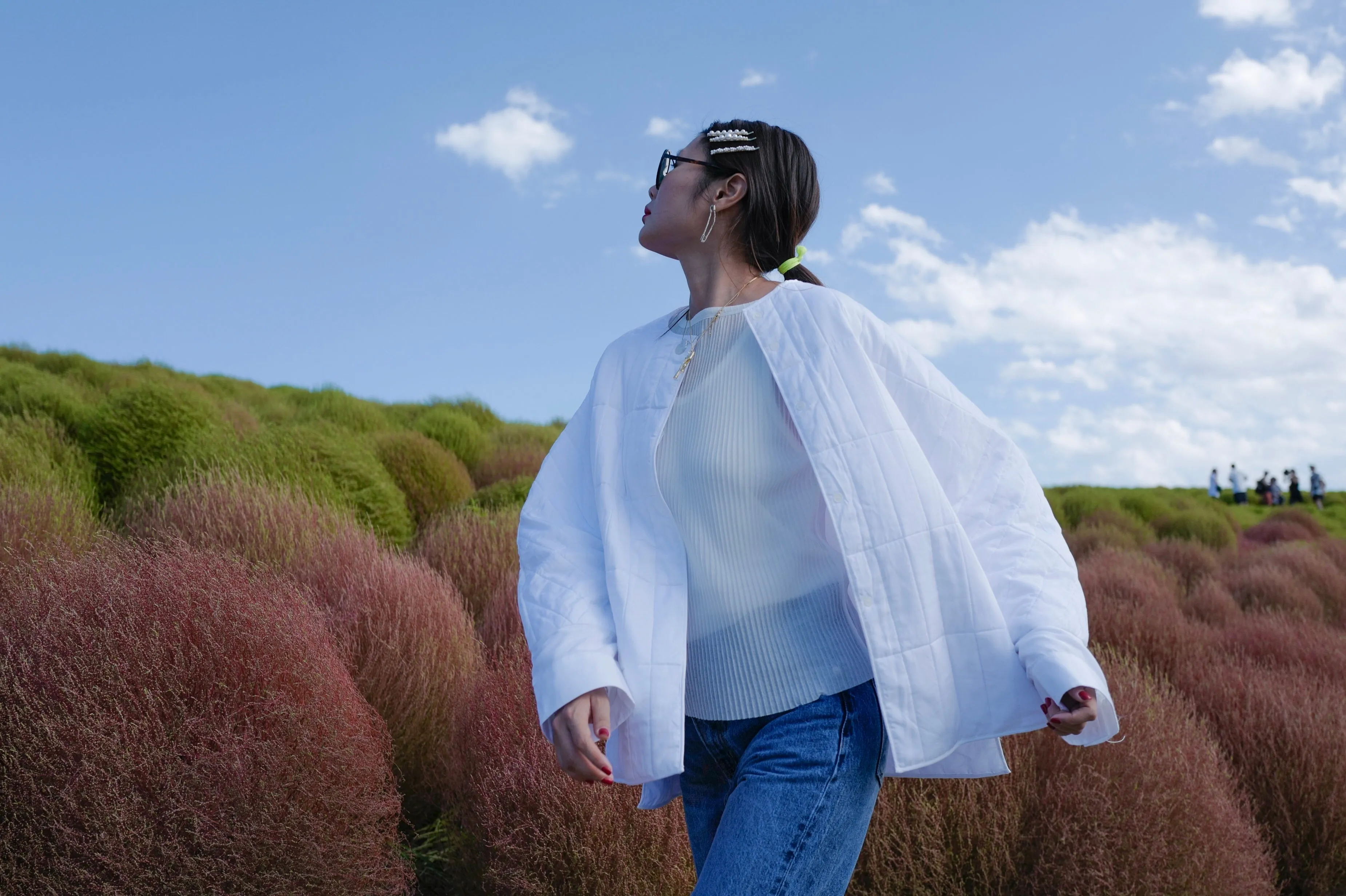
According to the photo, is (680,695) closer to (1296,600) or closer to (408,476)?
(408,476)

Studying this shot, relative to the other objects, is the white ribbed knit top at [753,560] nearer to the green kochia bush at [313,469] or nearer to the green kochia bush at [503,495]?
the green kochia bush at [313,469]

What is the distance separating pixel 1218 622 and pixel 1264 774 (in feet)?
12.8

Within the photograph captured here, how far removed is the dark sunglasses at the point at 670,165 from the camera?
65.5 inches

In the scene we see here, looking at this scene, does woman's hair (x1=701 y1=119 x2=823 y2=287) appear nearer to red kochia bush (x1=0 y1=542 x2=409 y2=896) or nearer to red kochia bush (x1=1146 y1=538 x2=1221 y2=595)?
red kochia bush (x1=0 y1=542 x2=409 y2=896)

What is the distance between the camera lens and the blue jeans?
49.4 inches

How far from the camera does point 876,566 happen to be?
4.53 ft

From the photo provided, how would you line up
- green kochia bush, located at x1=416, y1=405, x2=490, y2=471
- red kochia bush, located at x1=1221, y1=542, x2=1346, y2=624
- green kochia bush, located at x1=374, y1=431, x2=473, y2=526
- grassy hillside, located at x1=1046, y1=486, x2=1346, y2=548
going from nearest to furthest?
1. green kochia bush, located at x1=374, y1=431, x2=473, y2=526
2. red kochia bush, located at x1=1221, y1=542, x2=1346, y2=624
3. green kochia bush, located at x1=416, y1=405, x2=490, y2=471
4. grassy hillside, located at x1=1046, y1=486, x2=1346, y2=548

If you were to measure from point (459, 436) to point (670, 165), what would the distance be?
10064 millimetres

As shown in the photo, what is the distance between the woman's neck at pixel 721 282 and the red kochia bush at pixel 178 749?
1934mm

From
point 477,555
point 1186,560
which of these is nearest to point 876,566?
point 477,555

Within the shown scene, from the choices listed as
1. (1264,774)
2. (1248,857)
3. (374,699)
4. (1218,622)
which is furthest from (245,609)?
(1218,622)

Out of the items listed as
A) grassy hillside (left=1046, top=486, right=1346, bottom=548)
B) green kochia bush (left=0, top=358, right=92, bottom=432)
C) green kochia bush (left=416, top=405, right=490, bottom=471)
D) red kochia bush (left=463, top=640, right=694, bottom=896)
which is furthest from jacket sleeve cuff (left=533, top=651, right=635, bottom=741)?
grassy hillside (left=1046, top=486, right=1346, bottom=548)

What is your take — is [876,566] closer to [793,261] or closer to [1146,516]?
[793,261]

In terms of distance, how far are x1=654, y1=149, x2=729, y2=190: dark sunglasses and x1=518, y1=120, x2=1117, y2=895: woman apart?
1cm
